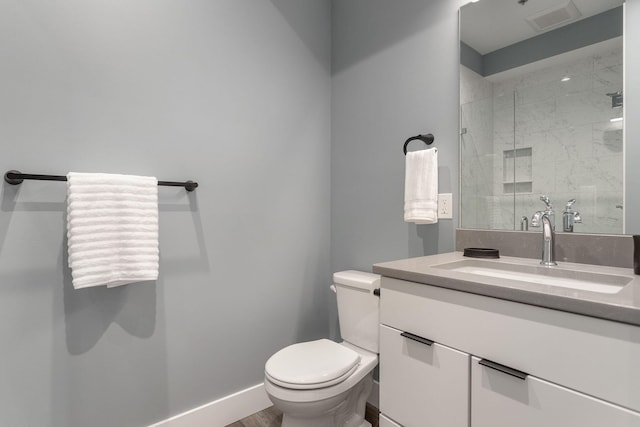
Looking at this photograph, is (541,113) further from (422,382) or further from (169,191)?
(169,191)

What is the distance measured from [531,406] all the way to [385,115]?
148cm

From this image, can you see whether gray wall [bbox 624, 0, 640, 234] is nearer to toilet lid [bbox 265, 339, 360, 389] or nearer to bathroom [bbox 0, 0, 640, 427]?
bathroom [bbox 0, 0, 640, 427]

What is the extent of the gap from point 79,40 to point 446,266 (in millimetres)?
1734

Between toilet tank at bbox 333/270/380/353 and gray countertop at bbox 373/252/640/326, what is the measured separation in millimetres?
446

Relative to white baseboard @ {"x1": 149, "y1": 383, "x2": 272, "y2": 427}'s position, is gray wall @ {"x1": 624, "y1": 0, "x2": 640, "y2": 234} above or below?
above

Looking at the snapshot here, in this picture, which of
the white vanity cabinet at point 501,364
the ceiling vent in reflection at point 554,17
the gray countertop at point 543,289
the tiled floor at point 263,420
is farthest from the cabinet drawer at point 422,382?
the ceiling vent in reflection at point 554,17

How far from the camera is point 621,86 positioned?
1.09 metres

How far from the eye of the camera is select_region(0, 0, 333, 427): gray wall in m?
1.21

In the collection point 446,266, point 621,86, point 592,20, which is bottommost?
point 446,266

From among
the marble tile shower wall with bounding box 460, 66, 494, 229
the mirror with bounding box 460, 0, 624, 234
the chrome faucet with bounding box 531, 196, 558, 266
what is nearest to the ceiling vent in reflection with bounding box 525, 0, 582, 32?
the mirror with bounding box 460, 0, 624, 234

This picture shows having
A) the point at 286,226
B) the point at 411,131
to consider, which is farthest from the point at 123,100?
the point at 411,131

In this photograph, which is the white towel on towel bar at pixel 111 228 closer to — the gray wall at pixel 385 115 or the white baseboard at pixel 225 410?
the white baseboard at pixel 225 410

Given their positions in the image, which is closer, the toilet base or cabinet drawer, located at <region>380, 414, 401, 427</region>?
cabinet drawer, located at <region>380, 414, 401, 427</region>

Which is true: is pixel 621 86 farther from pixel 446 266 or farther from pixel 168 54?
pixel 168 54
